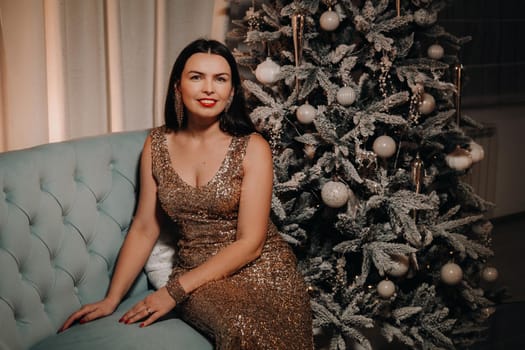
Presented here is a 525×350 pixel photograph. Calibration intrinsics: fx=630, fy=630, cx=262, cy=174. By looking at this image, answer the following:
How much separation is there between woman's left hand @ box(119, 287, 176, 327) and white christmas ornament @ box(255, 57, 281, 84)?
0.98 m

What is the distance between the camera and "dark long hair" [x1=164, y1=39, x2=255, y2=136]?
222 centimetres

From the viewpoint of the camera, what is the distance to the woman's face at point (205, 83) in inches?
86.0

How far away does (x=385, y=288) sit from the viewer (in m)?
2.50

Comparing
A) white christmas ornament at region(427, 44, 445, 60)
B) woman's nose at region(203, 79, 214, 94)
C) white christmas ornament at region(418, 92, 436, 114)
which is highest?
white christmas ornament at region(427, 44, 445, 60)

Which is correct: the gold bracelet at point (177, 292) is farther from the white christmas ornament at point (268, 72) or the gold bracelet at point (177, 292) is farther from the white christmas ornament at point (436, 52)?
the white christmas ornament at point (436, 52)

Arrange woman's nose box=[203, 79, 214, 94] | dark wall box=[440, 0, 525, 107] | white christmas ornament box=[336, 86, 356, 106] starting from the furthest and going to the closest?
dark wall box=[440, 0, 525, 107] → white christmas ornament box=[336, 86, 356, 106] → woman's nose box=[203, 79, 214, 94]

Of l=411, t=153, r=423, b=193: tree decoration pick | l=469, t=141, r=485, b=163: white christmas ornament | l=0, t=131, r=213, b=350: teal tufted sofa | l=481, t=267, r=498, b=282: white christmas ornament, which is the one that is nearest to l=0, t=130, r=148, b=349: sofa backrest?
l=0, t=131, r=213, b=350: teal tufted sofa

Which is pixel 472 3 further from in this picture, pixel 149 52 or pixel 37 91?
pixel 37 91

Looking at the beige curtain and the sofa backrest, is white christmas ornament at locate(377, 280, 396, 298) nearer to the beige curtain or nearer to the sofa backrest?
the sofa backrest

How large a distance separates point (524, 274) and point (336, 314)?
2.00 m

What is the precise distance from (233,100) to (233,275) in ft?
2.06

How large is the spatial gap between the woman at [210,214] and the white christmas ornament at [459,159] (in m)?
0.84

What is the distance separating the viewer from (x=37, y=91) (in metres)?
2.41

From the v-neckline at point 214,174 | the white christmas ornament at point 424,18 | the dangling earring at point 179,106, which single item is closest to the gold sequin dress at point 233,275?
the v-neckline at point 214,174
